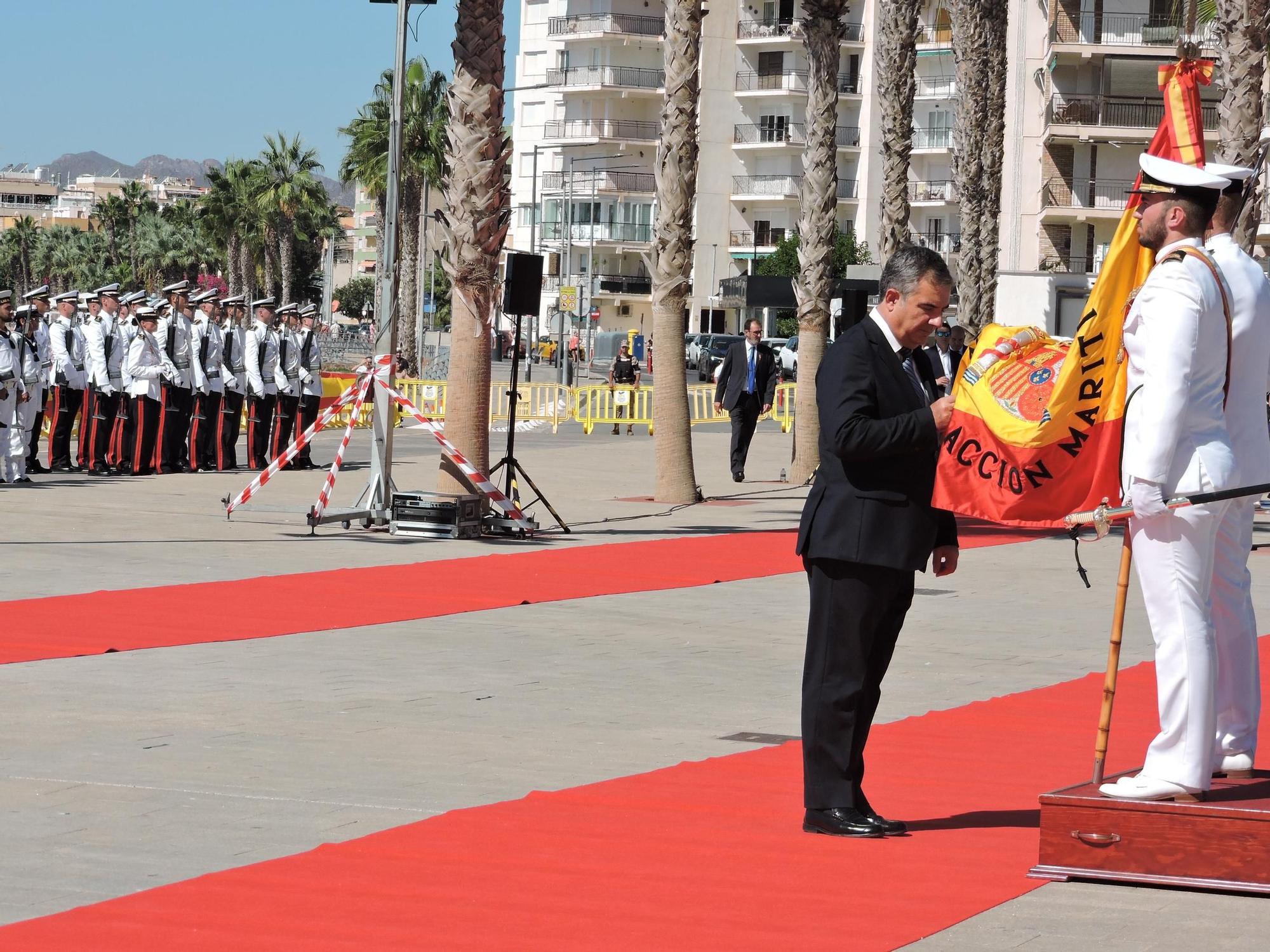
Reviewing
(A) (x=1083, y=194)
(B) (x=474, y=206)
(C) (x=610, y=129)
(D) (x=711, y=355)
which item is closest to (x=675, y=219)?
(B) (x=474, y=206)

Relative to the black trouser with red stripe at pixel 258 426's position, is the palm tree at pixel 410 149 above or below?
above

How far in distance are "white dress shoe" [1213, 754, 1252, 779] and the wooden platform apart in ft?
1.33

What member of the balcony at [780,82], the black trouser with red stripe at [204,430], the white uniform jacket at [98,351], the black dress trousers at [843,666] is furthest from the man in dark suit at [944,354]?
the balcony at [780,82]

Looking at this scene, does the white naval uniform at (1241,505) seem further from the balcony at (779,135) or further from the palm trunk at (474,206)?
the balcony at (779,135)

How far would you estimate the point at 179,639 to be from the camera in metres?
10.9

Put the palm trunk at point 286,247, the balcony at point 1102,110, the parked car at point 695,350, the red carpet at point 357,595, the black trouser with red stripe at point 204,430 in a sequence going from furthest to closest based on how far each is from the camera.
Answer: the palm trunk at point 286,247
the parked car at point 695,350
the balcony at point 1102,110
the black trouser with red stripe at point 204,430
the red carpet at point 357,595

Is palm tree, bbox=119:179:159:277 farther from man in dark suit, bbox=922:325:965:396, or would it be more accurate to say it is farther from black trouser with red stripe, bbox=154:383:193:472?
man in dark suit, bbox=922:325:965:396

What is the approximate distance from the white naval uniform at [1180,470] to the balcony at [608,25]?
102m

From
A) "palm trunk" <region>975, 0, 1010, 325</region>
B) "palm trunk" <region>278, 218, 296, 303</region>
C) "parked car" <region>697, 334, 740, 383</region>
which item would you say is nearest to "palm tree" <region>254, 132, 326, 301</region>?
"palm trunk" <region>278, 218, 296, 303</region>

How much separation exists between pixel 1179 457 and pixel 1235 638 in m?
0.80

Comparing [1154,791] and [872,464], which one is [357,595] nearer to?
[872,464]

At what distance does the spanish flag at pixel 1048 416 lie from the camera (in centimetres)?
634

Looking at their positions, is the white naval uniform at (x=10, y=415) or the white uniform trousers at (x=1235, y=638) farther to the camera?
the white naval uniform at (x=10, y=415)

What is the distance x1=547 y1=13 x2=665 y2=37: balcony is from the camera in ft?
348
